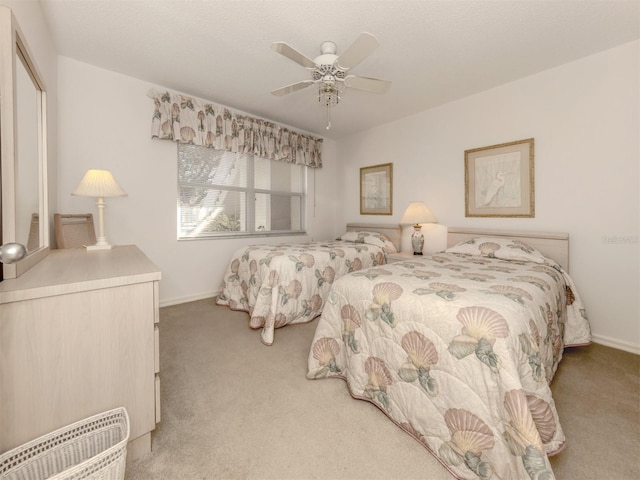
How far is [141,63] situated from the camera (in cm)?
253

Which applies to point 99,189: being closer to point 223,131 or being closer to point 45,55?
point 45,55

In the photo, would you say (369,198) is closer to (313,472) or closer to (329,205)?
(329,205)

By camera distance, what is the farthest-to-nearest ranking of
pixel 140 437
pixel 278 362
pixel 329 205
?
pixel 329 205 → pixel 278 362 → pixel 140 437

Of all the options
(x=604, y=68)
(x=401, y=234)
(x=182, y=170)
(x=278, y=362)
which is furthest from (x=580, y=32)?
(x=182, y=170)

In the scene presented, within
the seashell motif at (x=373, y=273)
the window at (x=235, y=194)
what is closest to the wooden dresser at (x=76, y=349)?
the seashell motif at (x=373, y=273)

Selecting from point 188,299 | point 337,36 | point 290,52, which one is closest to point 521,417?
point 290,52

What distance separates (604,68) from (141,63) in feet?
12.9

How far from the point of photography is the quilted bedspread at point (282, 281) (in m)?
2.52

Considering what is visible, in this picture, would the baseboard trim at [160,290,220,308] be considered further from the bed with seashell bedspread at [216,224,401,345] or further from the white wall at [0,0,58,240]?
the white wall at [0,0,58,240]

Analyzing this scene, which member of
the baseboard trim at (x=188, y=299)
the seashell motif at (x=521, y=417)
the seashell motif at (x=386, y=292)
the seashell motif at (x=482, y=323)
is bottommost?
the baseboard trim at (x=188, y=299)

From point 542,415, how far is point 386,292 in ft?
2.51

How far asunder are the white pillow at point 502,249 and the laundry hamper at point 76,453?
276 cm

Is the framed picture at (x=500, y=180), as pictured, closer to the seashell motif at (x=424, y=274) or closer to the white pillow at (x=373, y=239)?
the white pillow at (x=373, y=239)

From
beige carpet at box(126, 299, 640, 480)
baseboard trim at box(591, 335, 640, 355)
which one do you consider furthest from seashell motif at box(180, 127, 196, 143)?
baseboard trim at box(591, 335, 640, 355)
